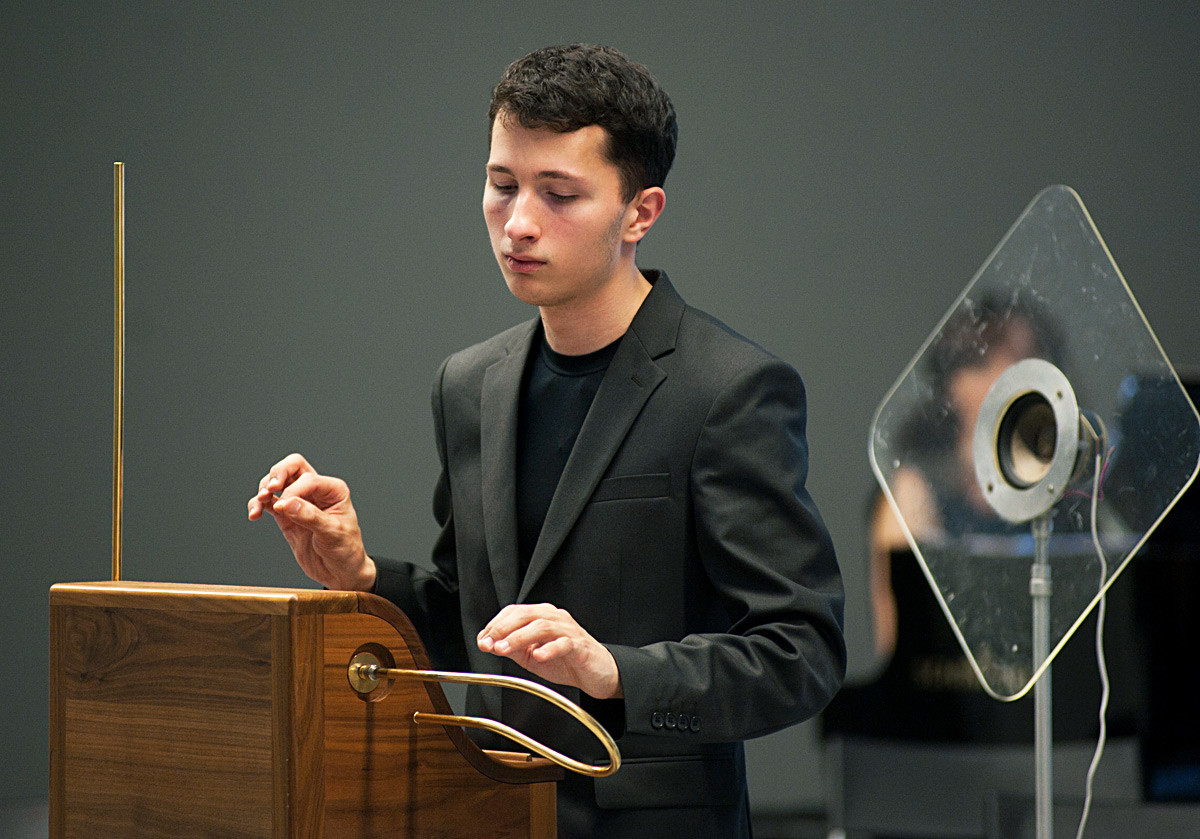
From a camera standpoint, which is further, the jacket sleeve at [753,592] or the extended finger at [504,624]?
the jacket sleeve at [753,592]

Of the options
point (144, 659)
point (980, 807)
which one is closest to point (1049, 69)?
point (980, 807)

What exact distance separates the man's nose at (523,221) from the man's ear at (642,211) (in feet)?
0.41

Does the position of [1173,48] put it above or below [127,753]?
above

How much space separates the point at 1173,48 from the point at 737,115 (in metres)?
1.49

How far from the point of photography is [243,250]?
3.97 meters

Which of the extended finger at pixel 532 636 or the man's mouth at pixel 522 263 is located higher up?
the man's mouth at pixel 522 263

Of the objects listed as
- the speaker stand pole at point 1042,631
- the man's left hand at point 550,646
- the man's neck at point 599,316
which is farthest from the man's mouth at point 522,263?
the speaker stand pole at point 1042,631

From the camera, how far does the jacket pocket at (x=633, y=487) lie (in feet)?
4.43

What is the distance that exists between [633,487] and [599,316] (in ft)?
0.69

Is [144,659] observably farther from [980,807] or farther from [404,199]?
[404,199]

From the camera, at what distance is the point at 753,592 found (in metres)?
1.28

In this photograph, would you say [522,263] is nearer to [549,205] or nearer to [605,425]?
[549,205]

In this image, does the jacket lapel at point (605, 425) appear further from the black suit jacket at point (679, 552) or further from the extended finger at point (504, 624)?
the extended finger at point (504, 624)

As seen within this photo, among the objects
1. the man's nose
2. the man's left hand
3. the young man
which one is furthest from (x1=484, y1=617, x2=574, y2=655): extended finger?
the man's nose
